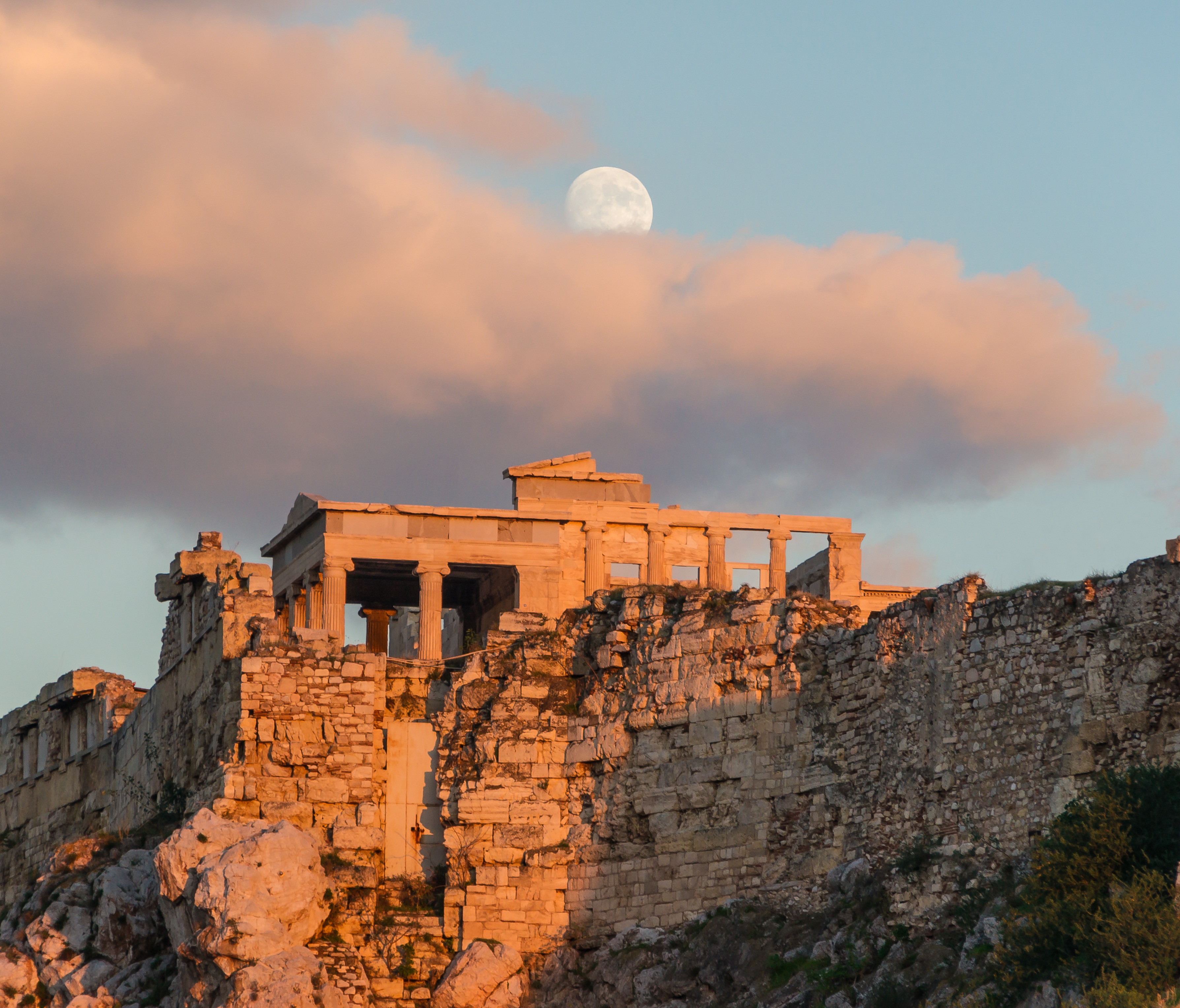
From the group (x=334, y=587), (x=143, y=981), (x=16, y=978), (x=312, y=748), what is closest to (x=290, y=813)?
(x=312, y=748)

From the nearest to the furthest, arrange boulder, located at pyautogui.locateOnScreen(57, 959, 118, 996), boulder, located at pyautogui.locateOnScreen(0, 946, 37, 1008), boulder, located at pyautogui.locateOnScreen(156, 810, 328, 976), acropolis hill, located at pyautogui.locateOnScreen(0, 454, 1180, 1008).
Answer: acropolis hill, located at pyautogui.locateOnScreen(0, 454, 1180, 1008) → boulder, located at pyautogui.locateOnScreen(156, 810, 328, 976) → boulder, located at pyautogui.locateOnScreen(57, 959, 118, 996) → boulder, located at pyautogui.locateOnScreen(0, 946, 37, 1008)

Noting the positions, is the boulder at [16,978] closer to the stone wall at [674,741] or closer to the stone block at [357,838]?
the stone wall at [674,741]

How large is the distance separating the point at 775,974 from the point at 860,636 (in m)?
5.39

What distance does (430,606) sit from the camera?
176 feet

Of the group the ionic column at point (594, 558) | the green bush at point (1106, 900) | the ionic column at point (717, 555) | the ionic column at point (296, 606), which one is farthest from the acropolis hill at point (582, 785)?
the ionic column at point (717, 555)

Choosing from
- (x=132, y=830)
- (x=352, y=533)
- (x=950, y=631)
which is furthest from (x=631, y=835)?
(x=352, y=533)

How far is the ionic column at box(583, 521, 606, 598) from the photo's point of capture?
184ft

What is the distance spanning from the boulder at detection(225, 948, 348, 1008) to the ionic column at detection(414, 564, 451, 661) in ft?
60.4

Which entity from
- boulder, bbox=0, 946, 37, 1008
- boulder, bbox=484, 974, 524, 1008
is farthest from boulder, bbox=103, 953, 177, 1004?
boulder, bbox=484, 974, 524, 1008

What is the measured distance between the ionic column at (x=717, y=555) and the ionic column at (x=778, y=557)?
1.18m

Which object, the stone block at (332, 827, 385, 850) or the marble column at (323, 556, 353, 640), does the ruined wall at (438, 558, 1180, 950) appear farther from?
the marble column at (323, 556, 353, 640)

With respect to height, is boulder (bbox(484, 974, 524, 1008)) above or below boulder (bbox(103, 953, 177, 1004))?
below

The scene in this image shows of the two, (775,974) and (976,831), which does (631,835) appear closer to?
(775,974)

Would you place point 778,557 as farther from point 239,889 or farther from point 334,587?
point 239,889
